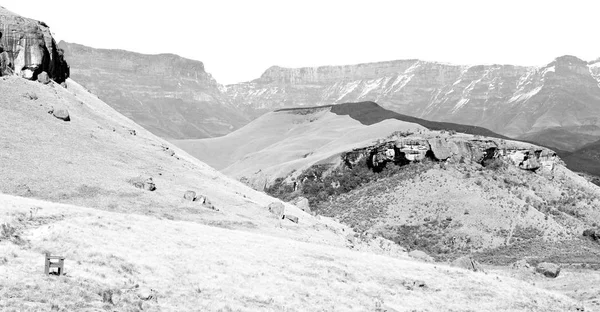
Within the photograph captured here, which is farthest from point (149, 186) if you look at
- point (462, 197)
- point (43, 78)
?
point (462, 197)

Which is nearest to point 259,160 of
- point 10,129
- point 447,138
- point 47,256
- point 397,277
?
point 447,138

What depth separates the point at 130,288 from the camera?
2191cm

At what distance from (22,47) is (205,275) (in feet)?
178

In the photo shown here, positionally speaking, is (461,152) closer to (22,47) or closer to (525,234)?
(525,234)

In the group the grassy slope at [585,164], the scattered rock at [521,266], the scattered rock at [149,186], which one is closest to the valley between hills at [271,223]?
the scattered rock at [149,186]

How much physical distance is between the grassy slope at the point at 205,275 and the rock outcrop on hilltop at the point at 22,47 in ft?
135

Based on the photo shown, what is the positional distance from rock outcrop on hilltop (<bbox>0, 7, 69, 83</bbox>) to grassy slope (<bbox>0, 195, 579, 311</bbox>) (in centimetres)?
4109

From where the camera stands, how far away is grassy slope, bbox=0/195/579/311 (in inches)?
826

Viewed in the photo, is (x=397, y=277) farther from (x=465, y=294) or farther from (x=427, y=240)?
(x=427, y=240)

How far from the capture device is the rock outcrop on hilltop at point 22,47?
65312 millimetres

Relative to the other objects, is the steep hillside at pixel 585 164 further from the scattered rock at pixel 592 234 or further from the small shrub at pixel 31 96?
the small shrub at pixel 31 96

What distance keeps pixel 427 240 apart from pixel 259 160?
10125 cm

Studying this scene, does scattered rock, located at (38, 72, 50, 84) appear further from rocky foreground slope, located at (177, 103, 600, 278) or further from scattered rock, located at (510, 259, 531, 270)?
scattered rock, located at (510, 259, 531, 270)

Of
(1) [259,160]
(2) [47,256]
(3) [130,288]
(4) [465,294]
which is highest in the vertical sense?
(2) [47,256]
